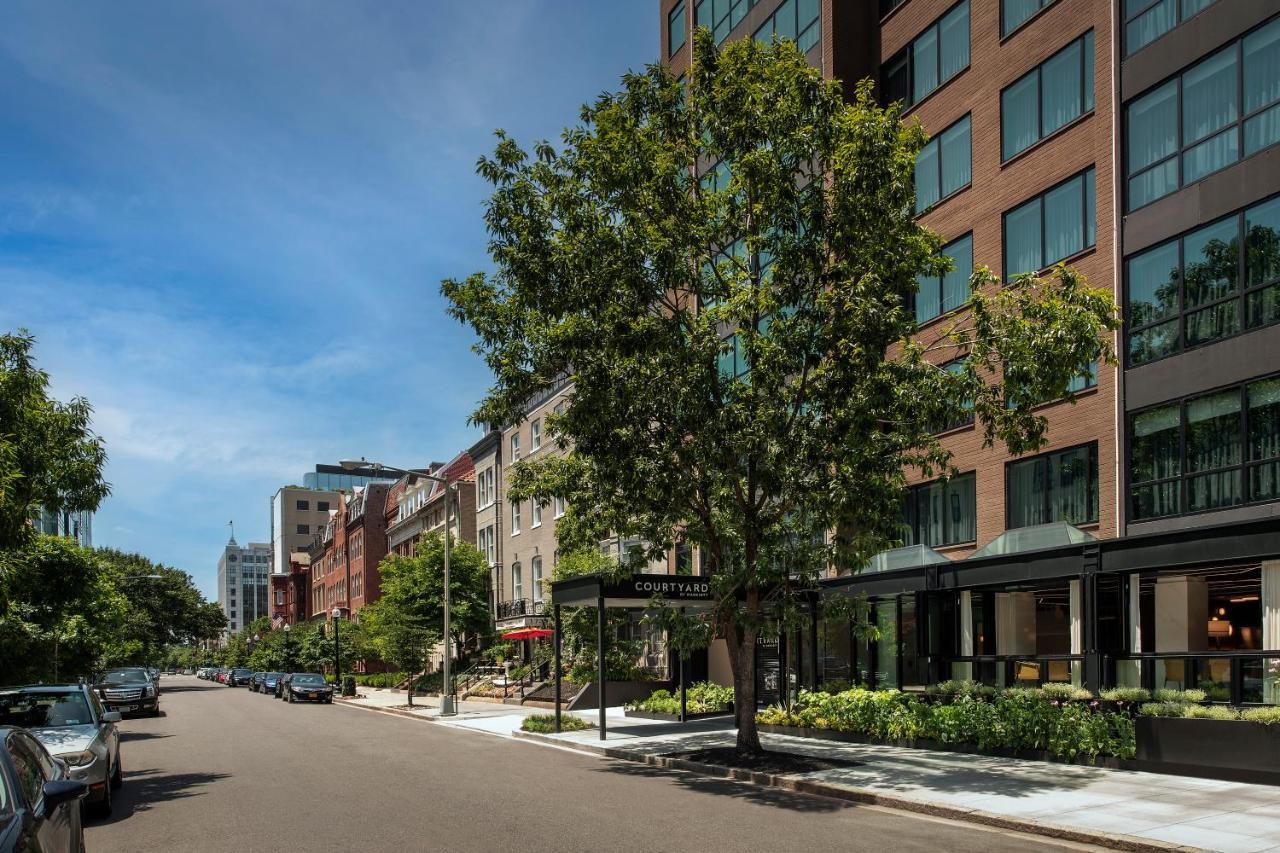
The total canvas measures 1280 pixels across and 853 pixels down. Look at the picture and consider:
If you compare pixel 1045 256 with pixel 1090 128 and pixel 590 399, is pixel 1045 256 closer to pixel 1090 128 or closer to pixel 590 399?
pixel 1090 128

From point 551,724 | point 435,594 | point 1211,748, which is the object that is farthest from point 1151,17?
point 435,594

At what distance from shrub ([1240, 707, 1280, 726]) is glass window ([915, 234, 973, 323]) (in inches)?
509

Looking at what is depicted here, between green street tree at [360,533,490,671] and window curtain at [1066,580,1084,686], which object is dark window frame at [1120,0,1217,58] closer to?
window curtain at [1066,580,1084,686]

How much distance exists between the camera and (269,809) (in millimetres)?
13984

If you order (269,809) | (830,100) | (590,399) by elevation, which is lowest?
(269,809)

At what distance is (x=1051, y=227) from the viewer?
23.3m

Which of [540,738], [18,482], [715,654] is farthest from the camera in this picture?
[715,654]

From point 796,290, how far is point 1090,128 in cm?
893

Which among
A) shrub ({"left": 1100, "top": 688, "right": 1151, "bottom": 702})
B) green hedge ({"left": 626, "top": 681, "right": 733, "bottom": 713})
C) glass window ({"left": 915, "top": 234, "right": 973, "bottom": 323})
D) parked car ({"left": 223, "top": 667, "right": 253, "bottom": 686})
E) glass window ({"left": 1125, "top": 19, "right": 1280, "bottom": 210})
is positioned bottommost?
parked car ({"left": 223, "top": 667, "right": 253, "bottom": 686})

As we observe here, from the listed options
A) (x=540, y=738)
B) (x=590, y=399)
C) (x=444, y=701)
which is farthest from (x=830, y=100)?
(x=444, y=701)

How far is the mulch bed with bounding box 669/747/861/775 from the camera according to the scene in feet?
55.7

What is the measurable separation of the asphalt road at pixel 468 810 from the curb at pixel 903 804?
276mm

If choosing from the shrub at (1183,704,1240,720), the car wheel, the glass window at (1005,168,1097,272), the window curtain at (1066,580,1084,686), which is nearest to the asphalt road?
the car wheel

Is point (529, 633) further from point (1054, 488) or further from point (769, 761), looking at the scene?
point (769, 761)
